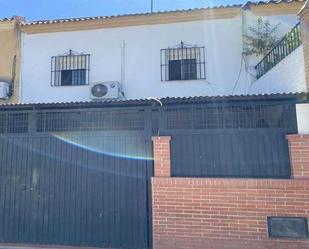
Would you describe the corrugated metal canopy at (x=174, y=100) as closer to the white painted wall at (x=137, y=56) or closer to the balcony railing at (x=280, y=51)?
the balcony railing at (x=280, y=51)

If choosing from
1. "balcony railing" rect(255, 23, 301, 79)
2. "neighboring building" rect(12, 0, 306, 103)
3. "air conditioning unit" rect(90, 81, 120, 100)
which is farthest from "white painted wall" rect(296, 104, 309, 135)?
"air conditioning unit" rect(90, 81, 120, 100)

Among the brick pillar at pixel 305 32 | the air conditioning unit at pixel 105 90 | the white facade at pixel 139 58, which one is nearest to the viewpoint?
the brick pillar at pixel 305 32

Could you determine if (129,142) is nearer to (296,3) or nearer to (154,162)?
(154,162)

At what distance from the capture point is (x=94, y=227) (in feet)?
21.7

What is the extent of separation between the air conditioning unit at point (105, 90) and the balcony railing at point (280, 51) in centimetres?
414

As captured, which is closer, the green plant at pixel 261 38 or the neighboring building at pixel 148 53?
the green plant at pixel 261 38

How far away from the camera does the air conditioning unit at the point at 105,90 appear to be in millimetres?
10234

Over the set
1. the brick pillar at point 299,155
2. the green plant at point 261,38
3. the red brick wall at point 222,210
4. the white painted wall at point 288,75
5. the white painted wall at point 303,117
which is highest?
the green plant at point 261,38

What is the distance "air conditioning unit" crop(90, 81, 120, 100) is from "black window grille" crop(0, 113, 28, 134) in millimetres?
3303

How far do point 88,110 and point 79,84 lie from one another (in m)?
4.41

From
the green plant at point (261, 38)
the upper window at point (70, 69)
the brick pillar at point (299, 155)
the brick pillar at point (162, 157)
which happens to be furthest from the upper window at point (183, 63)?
the brick pillar at point (299, 155)

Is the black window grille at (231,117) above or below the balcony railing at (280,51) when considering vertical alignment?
below

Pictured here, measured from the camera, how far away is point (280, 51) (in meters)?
8.20

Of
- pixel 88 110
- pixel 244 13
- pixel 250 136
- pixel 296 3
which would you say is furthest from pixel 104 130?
pixel 296 3
